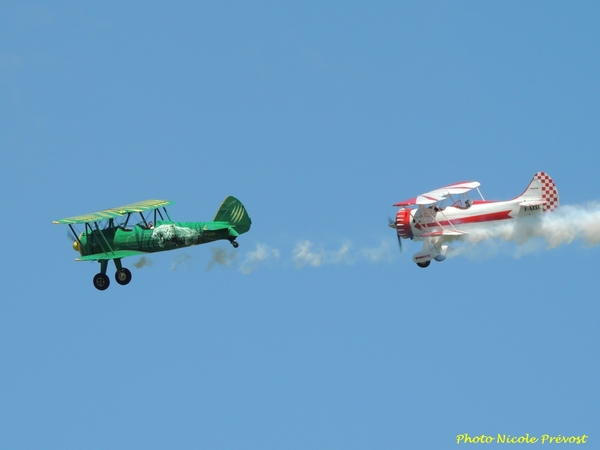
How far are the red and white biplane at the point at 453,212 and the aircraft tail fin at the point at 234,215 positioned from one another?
17.0 feet

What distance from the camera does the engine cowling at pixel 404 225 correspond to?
51.1 m

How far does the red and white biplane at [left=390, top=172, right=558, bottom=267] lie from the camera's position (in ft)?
163

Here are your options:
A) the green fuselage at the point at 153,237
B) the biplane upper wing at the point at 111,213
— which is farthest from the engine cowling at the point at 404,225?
the biplane upper wing at the point at 111,213

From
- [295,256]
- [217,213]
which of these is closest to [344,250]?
[295,256]

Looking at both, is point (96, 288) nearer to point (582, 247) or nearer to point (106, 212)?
point (106, 212)

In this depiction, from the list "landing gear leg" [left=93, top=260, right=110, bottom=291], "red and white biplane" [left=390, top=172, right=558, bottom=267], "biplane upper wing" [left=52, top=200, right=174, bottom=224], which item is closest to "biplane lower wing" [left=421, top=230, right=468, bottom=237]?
"red and white biplane" [left=390, top=172, right=558, bottom=267]

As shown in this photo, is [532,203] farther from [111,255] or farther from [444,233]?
[111,255]

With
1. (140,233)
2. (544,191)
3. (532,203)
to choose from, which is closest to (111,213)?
(140,233)

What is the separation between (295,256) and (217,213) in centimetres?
460

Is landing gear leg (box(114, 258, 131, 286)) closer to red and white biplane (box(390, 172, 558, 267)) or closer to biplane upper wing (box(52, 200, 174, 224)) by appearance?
biplane upper wing (box(52, 200, 174, 224))

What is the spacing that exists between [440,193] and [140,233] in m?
10.1

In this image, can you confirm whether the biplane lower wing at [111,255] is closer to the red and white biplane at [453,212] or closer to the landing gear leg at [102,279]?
the landing gear leg at [102,279]

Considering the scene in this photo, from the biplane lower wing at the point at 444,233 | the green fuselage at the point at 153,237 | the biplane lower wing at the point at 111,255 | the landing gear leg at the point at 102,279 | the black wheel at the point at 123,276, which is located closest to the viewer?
the green fuselage at the point at 153,237

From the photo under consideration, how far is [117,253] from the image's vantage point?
165ft
